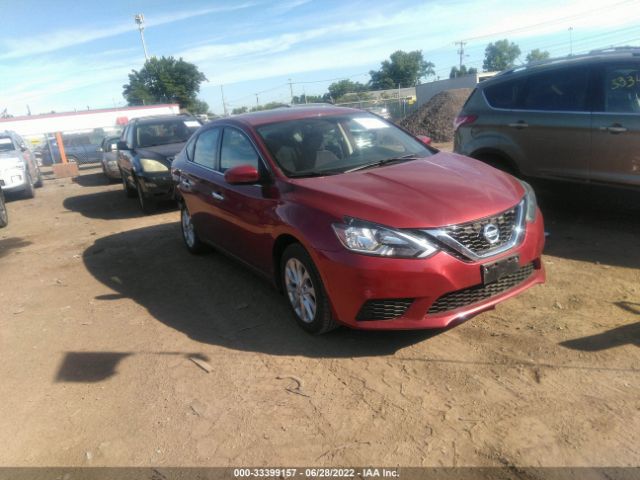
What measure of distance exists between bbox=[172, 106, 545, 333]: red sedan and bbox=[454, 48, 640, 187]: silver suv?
189cm

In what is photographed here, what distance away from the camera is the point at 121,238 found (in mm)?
8039

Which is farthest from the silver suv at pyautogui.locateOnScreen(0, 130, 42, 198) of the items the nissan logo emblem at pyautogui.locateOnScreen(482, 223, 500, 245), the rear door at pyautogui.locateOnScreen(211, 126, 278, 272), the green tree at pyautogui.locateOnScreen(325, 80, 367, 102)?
the green tree at pyautogui.locateOnScreen(325, 80, 367, 102)

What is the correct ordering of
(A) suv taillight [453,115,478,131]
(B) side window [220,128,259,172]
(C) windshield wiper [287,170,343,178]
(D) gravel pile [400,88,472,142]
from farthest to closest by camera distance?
(D) gravel pile [400,88,472,142] → (A) suv taillight [453,115,478,131] → (B) side window [220,128,259,172] → (C) windshield wiper [287,170,343,178]

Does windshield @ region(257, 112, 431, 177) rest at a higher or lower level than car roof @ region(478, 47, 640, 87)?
lower

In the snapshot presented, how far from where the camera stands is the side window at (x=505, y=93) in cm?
635

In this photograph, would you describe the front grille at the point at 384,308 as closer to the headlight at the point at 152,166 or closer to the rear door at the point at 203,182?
the rear door at the point at 203,182

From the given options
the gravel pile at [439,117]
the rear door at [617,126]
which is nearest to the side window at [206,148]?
the rear door at [617,126]

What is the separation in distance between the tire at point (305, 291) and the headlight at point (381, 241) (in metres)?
0.41

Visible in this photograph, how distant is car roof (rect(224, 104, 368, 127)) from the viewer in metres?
4.87

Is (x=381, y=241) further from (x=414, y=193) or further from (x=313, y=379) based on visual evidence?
(x=313, y=379)

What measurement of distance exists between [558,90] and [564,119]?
1.30 ft

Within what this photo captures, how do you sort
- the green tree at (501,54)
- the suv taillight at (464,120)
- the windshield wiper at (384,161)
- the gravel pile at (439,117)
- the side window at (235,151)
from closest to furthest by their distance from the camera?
the windshield wiper at (384,161) < the side window at (235,151) < the suv taillight at (464,120) < the gravel pile at (439,117) < the green tree at (501,54)

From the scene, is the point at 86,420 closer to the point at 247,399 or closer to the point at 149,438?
the point at 149,438

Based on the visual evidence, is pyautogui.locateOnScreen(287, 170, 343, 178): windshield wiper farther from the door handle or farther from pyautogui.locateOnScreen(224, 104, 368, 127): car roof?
the door handle
